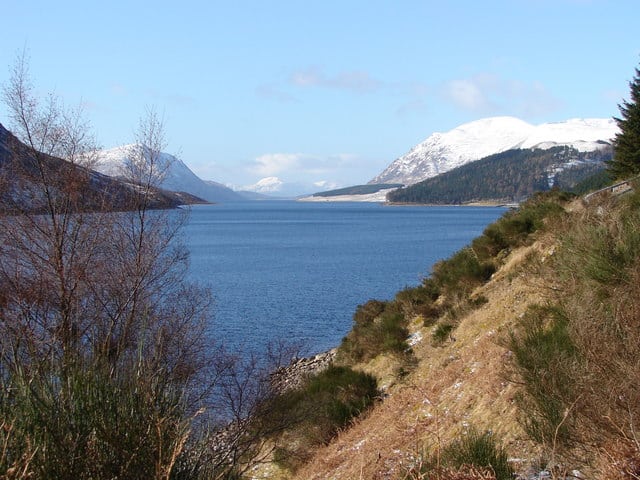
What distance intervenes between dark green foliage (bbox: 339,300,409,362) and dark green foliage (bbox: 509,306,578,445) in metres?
7.89

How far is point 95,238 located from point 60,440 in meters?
10.8

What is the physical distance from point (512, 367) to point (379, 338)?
357 inches

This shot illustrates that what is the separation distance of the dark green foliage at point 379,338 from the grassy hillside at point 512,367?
1.7 inches

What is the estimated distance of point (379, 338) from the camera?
16.6 m

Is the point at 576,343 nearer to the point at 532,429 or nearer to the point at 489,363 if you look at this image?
the point at 532,429

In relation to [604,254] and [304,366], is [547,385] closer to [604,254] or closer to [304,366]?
[604,254]

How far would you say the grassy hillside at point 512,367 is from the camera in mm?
5145

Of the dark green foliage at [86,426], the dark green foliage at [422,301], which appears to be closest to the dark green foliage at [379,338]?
the dark green foliage at [422,301]

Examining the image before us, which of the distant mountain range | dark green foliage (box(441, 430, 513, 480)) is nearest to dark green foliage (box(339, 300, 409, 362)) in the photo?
the distant mountain range

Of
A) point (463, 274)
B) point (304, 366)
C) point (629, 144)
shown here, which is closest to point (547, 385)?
point (463, 274)

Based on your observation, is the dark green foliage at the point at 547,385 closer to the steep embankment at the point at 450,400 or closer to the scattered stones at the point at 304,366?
the steep embankment at the point at 450,400

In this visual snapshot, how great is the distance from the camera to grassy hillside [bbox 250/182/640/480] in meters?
5.14

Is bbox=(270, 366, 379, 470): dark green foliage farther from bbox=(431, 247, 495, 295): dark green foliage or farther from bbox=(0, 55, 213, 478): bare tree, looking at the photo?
bbox=(431, 247, 495, 295): dark green foliage

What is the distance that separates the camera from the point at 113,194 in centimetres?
→ 1564
